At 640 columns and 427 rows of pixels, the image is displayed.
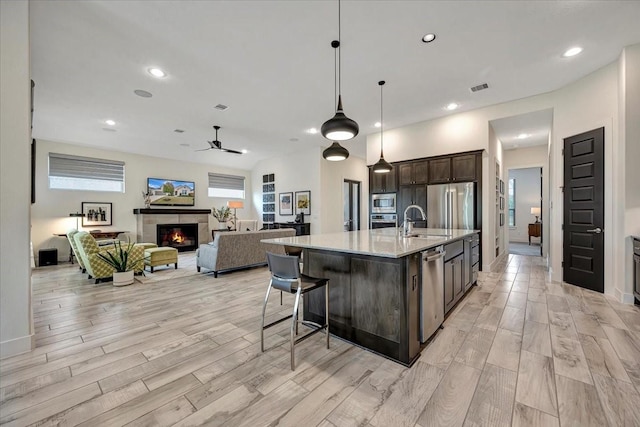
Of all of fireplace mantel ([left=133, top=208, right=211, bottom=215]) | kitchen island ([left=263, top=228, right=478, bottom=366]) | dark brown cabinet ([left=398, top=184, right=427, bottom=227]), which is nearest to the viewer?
kitchen island ([left=263, top=228, right=478, bottom=366])

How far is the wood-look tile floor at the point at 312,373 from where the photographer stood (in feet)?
5.16

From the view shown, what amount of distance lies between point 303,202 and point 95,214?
577 centimetres

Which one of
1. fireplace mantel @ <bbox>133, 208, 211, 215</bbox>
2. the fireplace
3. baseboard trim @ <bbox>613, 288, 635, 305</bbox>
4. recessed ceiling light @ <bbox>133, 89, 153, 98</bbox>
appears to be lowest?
baseboard trim @ <bbox>613, 288, 635, 305</bbox>

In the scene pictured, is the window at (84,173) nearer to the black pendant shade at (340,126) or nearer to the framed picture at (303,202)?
the framed picture at (303,202)

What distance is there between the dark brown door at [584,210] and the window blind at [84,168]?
10511 mm

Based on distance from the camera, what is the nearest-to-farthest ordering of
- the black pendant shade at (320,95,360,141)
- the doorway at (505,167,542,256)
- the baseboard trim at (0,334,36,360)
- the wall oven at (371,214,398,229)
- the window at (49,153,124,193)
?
the baseboard trim at (0,334,36,360)
the black pendant shade at (320,95,360,141)
the wall oven at (371,214,398,229)
the window at (49,153,124,193)
the doorway at (505,167,542,256)

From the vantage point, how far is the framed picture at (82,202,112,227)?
704 cm

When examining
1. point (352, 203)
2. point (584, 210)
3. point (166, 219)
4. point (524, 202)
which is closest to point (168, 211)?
point (166, 219)

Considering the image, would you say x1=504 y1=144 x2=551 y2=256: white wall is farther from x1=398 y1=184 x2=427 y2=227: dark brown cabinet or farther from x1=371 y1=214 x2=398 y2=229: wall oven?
x1=371 y1=214 x2=398 y2=229: wall oven

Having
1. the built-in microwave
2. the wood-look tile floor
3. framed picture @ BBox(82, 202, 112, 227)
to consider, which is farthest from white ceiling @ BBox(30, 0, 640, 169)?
the wood-look tile floor

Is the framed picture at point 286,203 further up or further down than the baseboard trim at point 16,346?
further up

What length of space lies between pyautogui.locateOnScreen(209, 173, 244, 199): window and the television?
712 mm

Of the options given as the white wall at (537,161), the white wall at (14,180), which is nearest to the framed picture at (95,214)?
the white wall at (14,180)

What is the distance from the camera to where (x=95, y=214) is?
7.19 m
